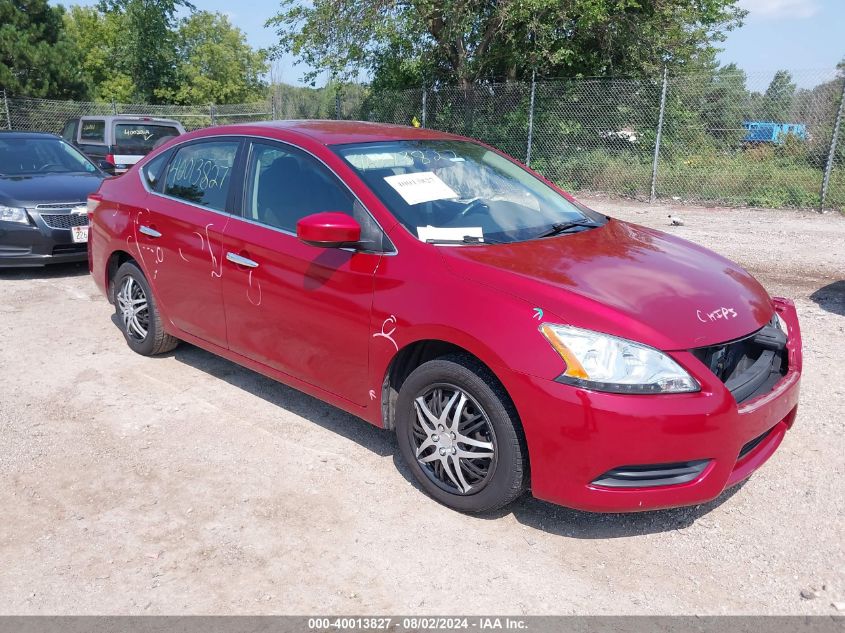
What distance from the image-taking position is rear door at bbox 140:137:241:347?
441 cm

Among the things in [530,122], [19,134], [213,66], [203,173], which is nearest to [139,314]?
[203,173]

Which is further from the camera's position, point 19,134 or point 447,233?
point 19,134

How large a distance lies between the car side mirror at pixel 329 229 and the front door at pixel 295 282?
11 centimetres

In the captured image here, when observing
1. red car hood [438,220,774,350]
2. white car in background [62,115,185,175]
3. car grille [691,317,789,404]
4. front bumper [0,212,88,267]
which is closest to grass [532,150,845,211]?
white car in background [62,115,185,175]

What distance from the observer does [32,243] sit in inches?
297

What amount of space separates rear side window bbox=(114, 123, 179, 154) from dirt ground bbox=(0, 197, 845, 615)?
9.55 meters

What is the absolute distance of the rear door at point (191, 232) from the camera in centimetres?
441

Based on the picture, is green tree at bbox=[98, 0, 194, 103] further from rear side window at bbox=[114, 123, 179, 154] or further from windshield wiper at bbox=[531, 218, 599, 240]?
windshield wiper at bbox=[531, 218, 599, 240]

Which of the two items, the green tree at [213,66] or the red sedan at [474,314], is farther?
the green tree at [213,66]

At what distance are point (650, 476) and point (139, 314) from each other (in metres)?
3.85

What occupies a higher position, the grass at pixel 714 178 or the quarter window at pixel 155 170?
the grass at pixel 714 178

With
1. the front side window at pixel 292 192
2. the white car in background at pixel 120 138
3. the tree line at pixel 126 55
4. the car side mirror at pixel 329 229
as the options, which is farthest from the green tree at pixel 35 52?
the car side mirror at pixel 329 229

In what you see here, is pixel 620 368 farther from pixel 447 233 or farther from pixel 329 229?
pixel 329 229

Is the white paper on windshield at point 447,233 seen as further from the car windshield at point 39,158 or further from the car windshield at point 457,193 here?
the car windshield at point 39,158
